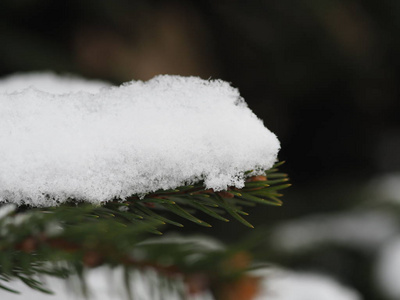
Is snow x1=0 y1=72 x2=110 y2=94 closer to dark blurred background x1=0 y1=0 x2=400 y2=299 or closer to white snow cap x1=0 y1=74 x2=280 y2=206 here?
white snow cap x1=0 y1=74 x2=280 y2=206

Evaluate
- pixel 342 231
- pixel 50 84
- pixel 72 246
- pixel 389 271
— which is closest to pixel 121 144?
pixel 72 246

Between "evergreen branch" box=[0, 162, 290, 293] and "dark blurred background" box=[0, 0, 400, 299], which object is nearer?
"evergreen branch" box=[0, 162, 290, 293]

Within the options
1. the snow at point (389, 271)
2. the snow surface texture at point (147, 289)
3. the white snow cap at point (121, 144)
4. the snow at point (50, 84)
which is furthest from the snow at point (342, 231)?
the white snow cap at point (121, 144)

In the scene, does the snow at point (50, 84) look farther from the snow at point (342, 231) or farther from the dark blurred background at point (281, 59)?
the snow at point (342, 231)

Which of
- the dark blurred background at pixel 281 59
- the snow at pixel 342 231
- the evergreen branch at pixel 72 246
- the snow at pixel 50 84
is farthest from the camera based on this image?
the dark blurred background at pixel 281 59

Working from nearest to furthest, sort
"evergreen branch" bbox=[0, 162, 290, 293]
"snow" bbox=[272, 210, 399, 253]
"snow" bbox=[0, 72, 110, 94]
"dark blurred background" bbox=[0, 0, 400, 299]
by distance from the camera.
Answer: "evergreen branch" bbox=[0, 162, 290, 293] → "snow" bbox=[0, 72, 110, 94] → "snow" bbox=[272, 210, 399, 253] → "dark blurred background" bbox=[0, 0, 400, 299]

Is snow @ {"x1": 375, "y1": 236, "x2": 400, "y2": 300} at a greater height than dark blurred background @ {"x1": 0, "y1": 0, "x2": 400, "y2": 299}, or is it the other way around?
dark blurred background @ {"x1": 0, "y1": 0, "x2": 400, "y2": 299}

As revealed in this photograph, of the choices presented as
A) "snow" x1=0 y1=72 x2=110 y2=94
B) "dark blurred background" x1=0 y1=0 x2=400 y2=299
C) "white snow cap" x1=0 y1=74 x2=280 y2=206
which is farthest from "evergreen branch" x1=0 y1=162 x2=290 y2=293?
"dark blurred background" x1=0 y1=0 x2=400 y2=299
